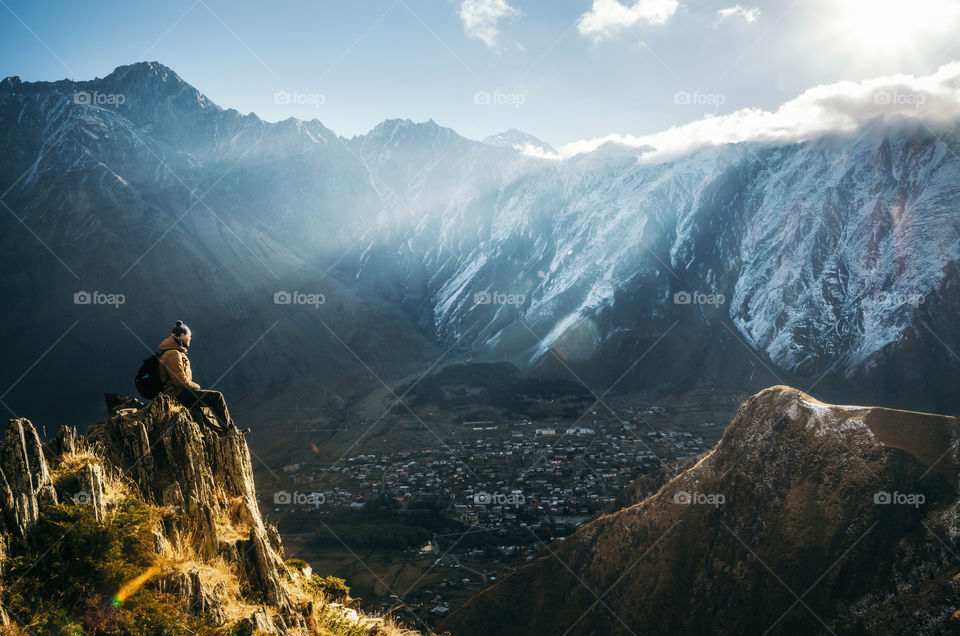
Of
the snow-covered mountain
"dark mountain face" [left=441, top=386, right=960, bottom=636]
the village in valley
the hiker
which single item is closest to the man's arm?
the hiker

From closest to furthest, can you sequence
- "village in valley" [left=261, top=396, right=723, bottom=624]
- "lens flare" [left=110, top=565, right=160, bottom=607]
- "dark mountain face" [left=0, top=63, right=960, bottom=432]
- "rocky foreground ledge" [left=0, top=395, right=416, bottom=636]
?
"rocky foreground ledge" [left=0, top=395, right=416, bottom=636] < "lens flare" [left=110, top=565, right=160, bottom=607] < "village in valley" [left=261, top=396, right=723, bottom=624] < "dark mountain face" [left=0, top=63, right=960, bottom=432]

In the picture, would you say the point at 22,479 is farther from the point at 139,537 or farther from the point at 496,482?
the point at 496,482

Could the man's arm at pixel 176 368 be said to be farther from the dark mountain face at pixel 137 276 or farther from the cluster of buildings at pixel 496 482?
the dark mountain face at pixel 137 276

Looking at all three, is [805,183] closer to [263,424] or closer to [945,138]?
[945,138]

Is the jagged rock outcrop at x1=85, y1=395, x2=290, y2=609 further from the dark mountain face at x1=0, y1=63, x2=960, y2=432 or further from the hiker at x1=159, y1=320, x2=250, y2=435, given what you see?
the dark mountain face at x1=0, y1=63, x2=960, y2=432

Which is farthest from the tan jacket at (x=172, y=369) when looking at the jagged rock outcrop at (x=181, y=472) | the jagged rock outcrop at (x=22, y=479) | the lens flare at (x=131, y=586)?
the lens flare at (x=131, y=586)

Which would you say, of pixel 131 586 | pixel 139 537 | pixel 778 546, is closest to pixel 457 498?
pixel 778 546
